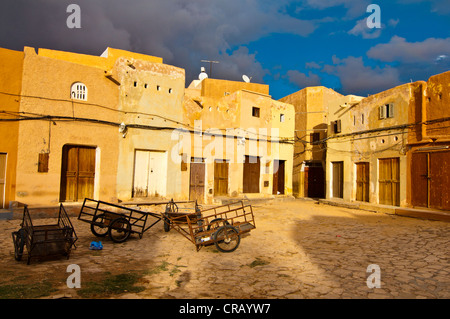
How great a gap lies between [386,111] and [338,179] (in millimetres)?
5263

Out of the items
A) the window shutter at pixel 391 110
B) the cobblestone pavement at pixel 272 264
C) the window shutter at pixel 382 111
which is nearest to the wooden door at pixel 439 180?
the window shutter at pixel 391 110

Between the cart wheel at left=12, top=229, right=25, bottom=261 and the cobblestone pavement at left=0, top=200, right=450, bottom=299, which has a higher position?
the cart wheel at left=12, top=229, right=25, bottom=261

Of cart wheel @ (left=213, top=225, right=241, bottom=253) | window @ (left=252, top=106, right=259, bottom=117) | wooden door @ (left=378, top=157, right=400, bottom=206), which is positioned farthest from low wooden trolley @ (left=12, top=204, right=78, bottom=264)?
wooden door @ (left=378, top=157, right=400, bottom=206)

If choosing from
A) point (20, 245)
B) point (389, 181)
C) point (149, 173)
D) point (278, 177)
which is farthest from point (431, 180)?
point (20, 245)

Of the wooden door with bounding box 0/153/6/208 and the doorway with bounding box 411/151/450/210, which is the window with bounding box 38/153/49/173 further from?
the doorway with bounding box 411/151/450/210

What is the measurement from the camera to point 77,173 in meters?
12.6

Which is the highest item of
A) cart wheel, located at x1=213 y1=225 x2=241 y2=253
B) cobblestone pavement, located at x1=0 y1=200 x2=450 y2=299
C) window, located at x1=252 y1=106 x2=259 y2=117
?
window, located at x1=252 y1=106 x2=259 y2=117

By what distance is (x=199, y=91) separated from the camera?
2427 cm

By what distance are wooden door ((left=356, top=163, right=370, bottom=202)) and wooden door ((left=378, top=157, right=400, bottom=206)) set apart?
0.89 meters

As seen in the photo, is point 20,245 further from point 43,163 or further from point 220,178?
point 220,178

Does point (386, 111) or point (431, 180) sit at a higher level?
point (386, 111)

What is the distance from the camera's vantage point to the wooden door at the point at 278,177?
754 inches

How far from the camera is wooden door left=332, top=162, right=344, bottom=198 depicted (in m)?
18.6
